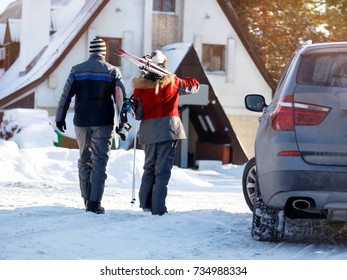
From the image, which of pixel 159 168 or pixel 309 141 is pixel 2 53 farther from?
pixel 309 141

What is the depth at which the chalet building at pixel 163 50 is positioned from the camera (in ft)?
114

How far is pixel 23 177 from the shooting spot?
64.7ft

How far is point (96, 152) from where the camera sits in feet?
37.5

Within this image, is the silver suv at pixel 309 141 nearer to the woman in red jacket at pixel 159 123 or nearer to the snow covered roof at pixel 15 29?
the woman in red jacket at pixel 159 123

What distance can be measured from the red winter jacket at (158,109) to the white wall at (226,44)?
25.7 m

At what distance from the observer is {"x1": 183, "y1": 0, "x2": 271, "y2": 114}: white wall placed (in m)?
37.1

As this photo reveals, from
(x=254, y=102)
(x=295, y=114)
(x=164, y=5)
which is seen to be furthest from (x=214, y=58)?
(x=295, y=114)

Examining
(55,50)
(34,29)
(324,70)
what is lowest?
(55,50)

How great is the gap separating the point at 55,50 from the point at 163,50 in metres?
3.78

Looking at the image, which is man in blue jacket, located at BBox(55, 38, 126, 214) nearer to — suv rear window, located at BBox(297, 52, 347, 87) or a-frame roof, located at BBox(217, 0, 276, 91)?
suv rear window, located at BBox(297, 52, 347, 87)

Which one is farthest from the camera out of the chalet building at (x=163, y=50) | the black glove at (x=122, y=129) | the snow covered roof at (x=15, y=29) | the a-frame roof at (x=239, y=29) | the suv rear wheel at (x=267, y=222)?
the snow covered roof at (x=15, y=29)

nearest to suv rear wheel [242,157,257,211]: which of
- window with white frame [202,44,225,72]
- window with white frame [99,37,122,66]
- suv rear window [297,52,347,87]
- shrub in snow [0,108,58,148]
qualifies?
suv rear window [297,52,347,87]

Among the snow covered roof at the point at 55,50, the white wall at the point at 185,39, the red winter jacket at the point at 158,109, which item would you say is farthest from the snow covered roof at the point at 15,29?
the red winter jacket at the point at 158,109

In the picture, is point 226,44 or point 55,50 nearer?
point 55,50
